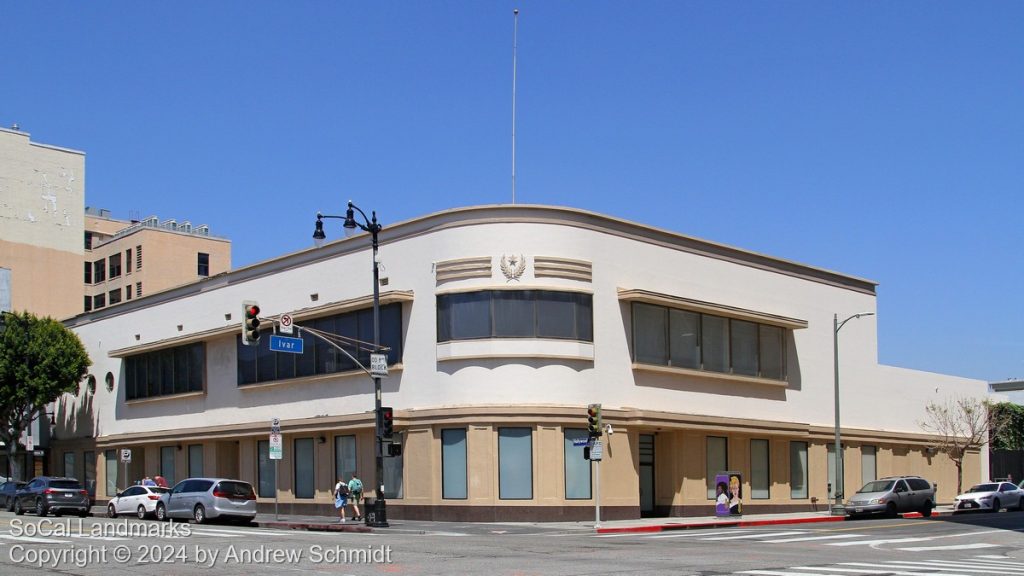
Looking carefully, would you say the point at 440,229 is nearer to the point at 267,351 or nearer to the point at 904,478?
the point at 267,351

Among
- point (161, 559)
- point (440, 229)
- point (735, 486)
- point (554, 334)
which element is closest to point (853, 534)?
point (735, 486)

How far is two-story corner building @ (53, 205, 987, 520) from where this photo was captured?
38.5 meters

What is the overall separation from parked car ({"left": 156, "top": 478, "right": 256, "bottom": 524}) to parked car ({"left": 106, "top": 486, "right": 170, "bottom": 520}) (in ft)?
7.40

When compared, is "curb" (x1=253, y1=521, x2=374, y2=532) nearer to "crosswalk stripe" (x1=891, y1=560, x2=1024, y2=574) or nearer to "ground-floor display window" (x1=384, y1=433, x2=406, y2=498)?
"ground-floor display window" (x1=384, y1=433, x2=406, y2=498)

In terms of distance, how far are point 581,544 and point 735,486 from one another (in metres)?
15.2

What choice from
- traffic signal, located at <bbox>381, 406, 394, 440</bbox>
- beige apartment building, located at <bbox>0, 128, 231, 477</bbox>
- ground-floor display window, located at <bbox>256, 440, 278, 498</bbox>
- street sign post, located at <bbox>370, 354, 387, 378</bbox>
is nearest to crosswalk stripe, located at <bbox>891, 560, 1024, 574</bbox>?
traffic signal, located at <bbox>381, 406, 394, 440</bbox>

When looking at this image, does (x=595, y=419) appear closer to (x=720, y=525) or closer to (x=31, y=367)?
(x=720, y=525)

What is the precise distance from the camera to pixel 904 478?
44500 millimetres

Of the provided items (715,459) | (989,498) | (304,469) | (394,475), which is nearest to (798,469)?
(715,459)

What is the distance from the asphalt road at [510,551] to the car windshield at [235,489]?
146 inches

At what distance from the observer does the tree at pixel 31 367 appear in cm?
5622

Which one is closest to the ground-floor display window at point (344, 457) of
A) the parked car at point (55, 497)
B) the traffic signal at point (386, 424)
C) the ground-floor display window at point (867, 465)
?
the traffic signal at point (386, 424)

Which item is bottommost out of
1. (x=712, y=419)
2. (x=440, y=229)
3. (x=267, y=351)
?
(x=712, y=419)

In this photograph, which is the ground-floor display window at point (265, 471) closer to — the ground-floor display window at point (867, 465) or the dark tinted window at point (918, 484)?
the dark tinted window at point (918, 484)
